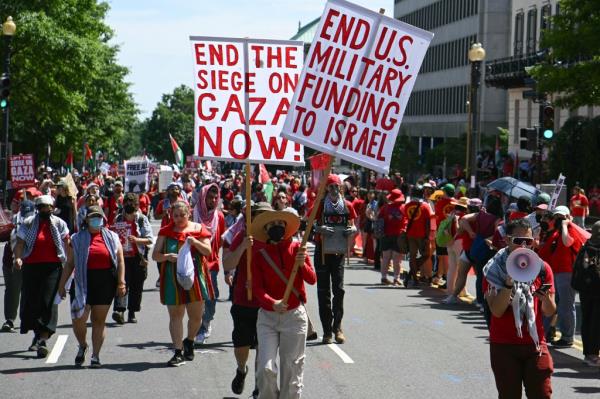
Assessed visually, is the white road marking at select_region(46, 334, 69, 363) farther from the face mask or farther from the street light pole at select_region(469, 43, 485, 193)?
the street light pole at select_region(469, 43, 485, 193)

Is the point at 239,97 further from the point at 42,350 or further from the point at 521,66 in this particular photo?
the point at 521,66

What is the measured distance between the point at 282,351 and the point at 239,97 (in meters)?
2.97

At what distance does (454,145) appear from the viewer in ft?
219

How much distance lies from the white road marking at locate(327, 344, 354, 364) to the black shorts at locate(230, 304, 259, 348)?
2.49m

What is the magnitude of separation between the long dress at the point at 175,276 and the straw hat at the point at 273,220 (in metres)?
3.05

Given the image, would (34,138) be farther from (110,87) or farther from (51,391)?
(51,391)

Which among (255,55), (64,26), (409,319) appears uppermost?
(64,26)

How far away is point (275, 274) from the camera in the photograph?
10391mm

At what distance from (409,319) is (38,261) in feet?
19.1

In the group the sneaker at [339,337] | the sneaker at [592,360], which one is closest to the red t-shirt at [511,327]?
the sneaker at [592,360]

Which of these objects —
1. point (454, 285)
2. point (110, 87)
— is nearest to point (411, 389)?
point (454, 285)

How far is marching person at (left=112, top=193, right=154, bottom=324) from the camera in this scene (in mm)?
17312

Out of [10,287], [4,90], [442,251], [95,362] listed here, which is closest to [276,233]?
[95,362]

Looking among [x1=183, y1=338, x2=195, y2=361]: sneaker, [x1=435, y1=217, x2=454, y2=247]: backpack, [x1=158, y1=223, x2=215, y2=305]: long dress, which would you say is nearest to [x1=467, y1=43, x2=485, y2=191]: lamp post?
[x1=435, y1=217, x2=454, y2=247]: backpack
